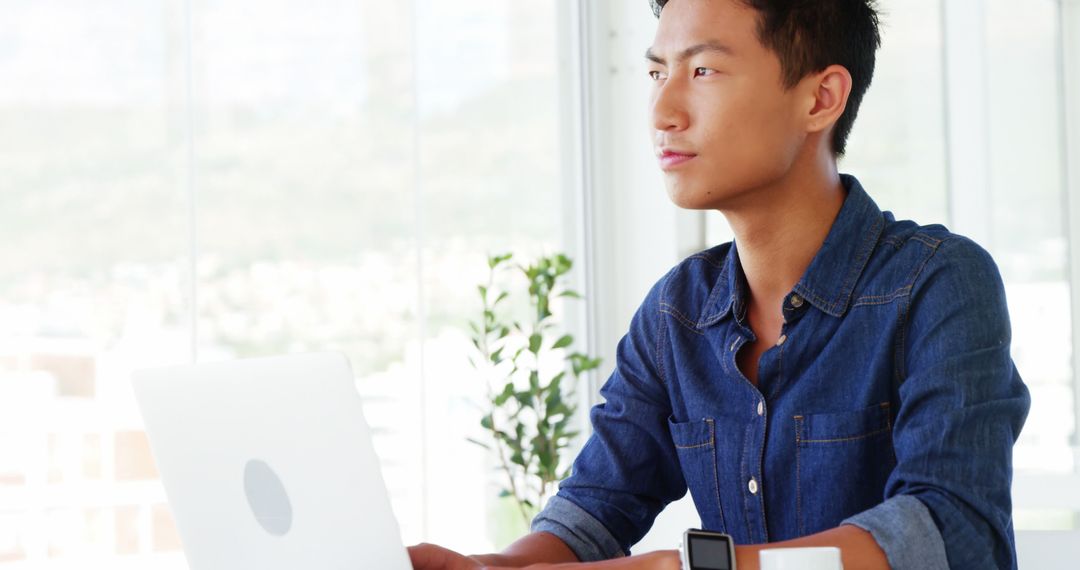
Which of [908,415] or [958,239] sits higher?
[958,239]

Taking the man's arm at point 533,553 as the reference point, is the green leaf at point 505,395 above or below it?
above

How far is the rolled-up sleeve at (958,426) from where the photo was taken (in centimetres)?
127

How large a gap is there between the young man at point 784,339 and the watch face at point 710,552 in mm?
287

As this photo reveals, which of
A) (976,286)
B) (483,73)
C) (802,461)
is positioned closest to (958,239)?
(976,286)

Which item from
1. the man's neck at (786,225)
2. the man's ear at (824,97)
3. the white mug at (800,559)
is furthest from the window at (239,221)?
the white mug at (800,559)

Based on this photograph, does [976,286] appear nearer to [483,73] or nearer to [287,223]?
[287,223]

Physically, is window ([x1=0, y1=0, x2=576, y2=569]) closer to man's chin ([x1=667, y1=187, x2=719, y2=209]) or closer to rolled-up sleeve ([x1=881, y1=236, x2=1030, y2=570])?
man's chin ([x1=667, y1=187, x2=719, y2=209])

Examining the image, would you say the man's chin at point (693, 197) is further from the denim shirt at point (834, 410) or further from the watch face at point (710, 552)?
the watch face at point (710, 552)

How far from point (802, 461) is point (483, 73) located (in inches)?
102

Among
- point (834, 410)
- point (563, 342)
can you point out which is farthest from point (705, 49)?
point (563, 342)

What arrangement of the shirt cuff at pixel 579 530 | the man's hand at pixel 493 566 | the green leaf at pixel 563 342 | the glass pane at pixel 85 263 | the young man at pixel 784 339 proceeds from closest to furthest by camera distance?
the man's hand at pixel 493 566 → the young man at pixel 784 339 → the shirt cuff at pixel 579 530 → the glass pane at pixel 85 263 → the green leaf at pixel 563 342

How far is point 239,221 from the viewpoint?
3328 mm

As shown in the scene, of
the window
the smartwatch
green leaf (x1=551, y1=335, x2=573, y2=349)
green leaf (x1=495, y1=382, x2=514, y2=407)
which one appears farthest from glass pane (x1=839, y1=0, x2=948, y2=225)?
the smartwatch

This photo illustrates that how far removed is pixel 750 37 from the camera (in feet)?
5.16
